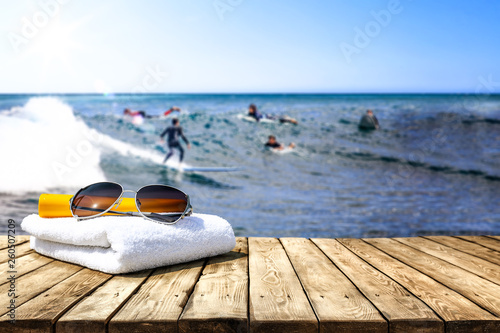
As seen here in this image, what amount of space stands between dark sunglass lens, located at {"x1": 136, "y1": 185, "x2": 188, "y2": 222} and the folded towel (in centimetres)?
4

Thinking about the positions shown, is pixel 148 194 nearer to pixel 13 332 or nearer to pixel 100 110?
pixel 13 332

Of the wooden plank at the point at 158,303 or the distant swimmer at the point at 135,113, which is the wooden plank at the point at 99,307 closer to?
the wooden plank at the point at 158,303

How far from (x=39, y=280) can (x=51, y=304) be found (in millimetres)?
276

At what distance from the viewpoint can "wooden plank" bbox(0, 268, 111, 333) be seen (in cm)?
90

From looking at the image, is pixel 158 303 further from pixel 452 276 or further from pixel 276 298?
pixel 452 276

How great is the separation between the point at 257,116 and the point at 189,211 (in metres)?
14.2

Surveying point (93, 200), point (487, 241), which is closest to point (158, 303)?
point (93, 200)

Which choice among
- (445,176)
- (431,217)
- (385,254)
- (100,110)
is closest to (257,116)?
(100,110)

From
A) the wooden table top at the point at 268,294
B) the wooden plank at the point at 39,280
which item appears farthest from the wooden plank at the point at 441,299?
the wooden plank at the point at 39,280

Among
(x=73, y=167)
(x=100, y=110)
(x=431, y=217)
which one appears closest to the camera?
(x=431, y=217)

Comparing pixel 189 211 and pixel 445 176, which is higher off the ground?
pixel 189 211

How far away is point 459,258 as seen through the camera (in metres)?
1.59

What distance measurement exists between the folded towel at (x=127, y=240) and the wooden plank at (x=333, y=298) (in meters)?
0.34

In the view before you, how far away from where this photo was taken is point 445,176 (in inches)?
348
